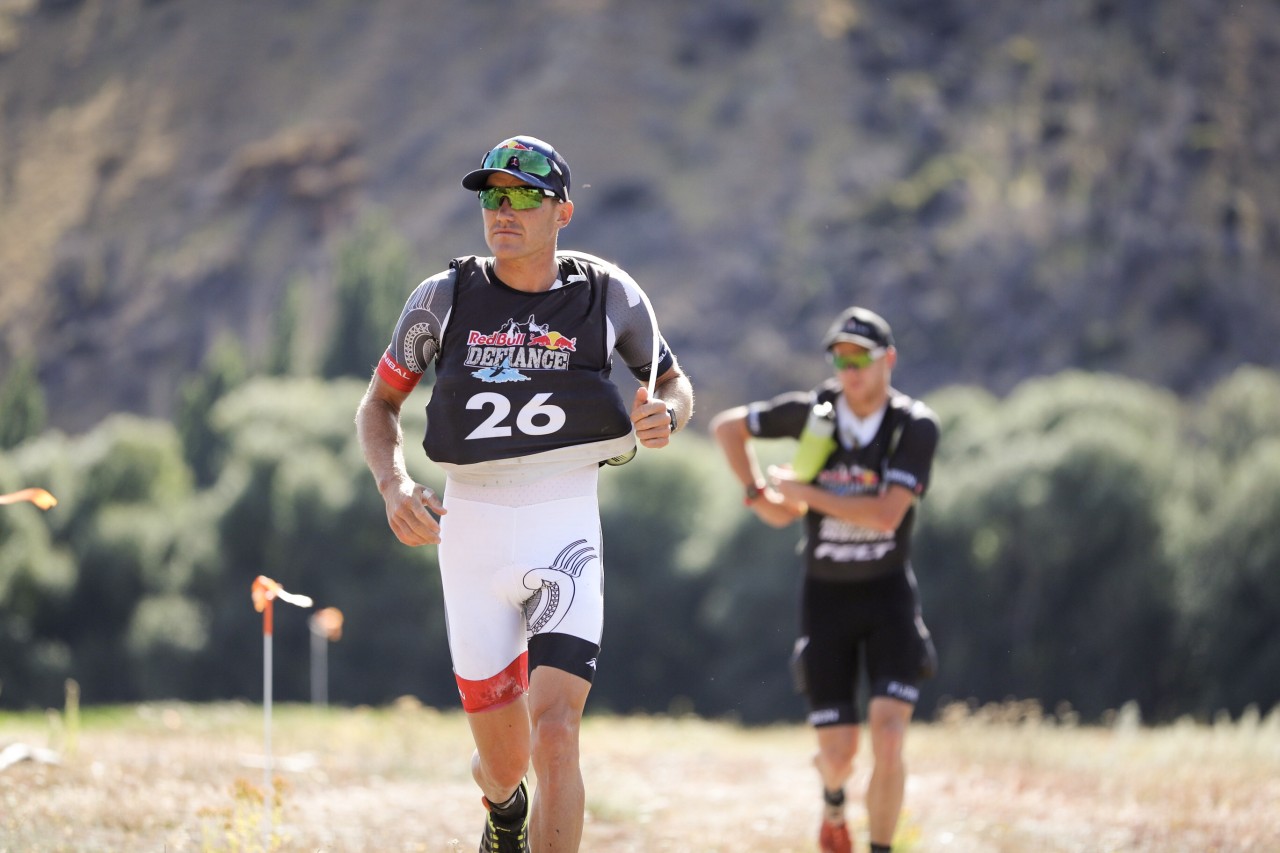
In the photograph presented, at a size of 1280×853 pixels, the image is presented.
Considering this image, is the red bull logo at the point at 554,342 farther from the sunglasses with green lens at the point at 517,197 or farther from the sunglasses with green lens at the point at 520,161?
the sunglasses with green lens at the point at 520,161

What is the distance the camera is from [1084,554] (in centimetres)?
4691

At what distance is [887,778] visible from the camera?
8.81 m

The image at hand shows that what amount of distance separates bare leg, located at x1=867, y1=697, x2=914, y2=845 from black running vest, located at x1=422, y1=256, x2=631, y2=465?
3103 millimetres

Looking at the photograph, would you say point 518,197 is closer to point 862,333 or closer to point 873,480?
point 862,333

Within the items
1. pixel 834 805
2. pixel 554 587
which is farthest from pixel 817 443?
pixel 554 587

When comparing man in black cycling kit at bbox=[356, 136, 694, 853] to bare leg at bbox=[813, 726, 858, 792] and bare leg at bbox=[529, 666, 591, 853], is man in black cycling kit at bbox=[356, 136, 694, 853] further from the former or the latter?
bare leg at bbox=[813, 726, 858, 792]

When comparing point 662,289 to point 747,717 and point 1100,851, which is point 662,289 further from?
point 1100,851

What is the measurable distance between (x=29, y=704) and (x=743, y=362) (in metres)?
48.5

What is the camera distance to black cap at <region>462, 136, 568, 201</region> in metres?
6.50

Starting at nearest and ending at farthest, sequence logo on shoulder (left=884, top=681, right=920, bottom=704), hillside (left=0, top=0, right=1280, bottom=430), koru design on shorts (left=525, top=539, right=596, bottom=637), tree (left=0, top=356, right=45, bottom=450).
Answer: koru design on shorts (left=525, top=539, right=596, bottom=637) < logo on shoulder (left=884, top=681, right=920, bottom=704) < tree (left=0, top=356, right=45, bottom=450) < hillside (left=0, top=0, right=1280, bottom=430)

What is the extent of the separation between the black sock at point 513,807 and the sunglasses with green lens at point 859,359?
3467 mm

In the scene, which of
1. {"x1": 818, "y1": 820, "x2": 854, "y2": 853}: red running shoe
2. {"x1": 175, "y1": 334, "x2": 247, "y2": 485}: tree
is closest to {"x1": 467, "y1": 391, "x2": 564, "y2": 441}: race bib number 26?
{"x1": 818, "y1": 820, "x2": 854, "y2": 853}: red running shoe

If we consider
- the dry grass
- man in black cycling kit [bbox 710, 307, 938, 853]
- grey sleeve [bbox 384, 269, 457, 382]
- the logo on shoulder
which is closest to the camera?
grey sleeve [bbox 384, 269, 457, 382]

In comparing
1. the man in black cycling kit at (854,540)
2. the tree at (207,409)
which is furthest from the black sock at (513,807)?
the tree at (207,409)
